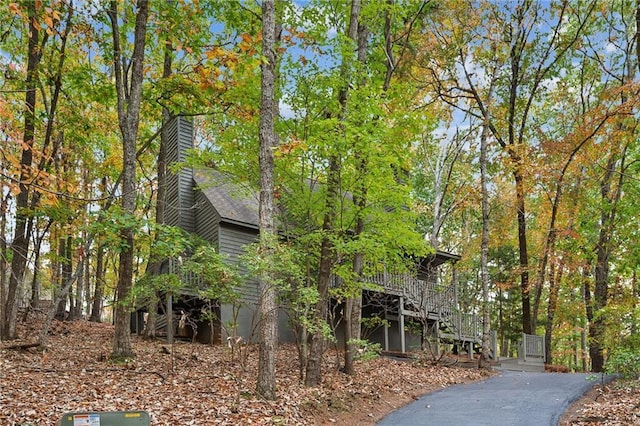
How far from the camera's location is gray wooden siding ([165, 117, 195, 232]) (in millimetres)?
18047

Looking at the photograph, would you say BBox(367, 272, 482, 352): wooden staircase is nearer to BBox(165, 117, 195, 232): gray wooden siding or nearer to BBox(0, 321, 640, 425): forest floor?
BBox(0, 321, 640, 425): forest floor

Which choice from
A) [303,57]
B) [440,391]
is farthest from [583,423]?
[303,57]

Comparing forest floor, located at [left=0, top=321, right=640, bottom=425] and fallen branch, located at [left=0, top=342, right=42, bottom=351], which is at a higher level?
fallen branch, located at [left=0, top=342, right=42, bottom=351]

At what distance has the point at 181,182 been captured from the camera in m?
18.1

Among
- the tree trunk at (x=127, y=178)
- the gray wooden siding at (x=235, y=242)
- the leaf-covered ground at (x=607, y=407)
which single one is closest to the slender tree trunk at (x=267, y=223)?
the tree trunk at (x=127, y=178)

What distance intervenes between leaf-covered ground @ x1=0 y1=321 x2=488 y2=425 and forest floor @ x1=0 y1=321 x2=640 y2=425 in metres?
0.01

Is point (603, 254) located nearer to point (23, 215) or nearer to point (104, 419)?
point (23, 215)

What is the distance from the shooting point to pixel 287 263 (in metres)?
8.53

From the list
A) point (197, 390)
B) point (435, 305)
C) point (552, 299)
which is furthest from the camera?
point (552, 299)

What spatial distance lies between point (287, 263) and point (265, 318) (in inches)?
36.8

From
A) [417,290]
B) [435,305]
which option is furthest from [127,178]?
[435,305]

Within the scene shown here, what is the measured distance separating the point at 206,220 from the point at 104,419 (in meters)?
13.4

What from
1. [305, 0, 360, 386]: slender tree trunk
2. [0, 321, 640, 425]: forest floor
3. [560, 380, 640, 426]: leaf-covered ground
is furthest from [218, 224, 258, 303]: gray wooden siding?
[560, 380, 640, 426]: leaf-covered ground

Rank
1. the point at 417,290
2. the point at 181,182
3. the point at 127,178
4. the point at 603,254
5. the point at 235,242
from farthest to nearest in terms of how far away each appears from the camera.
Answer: the point at 417,290 < the point at 181,182 < the point at 603,254 < the point at 235,242 < the point at 127,178
